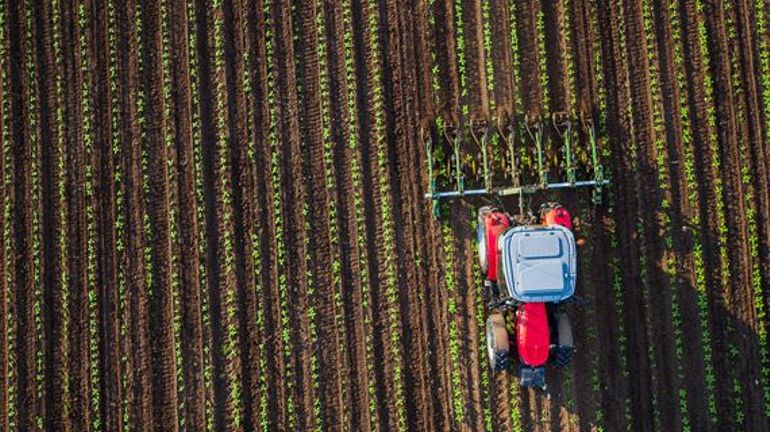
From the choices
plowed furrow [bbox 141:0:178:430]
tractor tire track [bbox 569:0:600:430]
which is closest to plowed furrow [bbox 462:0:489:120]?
tractor tire track [bbox 569:0:600:430]

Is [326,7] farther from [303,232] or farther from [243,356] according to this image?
[243,356]

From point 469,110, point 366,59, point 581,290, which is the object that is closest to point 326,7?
point 366,59

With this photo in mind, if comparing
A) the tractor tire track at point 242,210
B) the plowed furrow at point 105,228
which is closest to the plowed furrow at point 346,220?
the tractor tire track at point 242,210

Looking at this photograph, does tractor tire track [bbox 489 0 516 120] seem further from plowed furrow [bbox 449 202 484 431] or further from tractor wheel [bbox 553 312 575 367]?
tractor wheel [bbox 553 312 575 367]

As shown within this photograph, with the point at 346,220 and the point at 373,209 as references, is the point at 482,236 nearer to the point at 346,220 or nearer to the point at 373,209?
the point at 373,209

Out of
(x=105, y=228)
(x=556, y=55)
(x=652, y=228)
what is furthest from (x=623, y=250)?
(x=105, y=228)

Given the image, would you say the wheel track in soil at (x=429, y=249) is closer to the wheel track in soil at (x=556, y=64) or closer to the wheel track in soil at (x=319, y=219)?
the wheel track in soil at (x=319, y=219)
